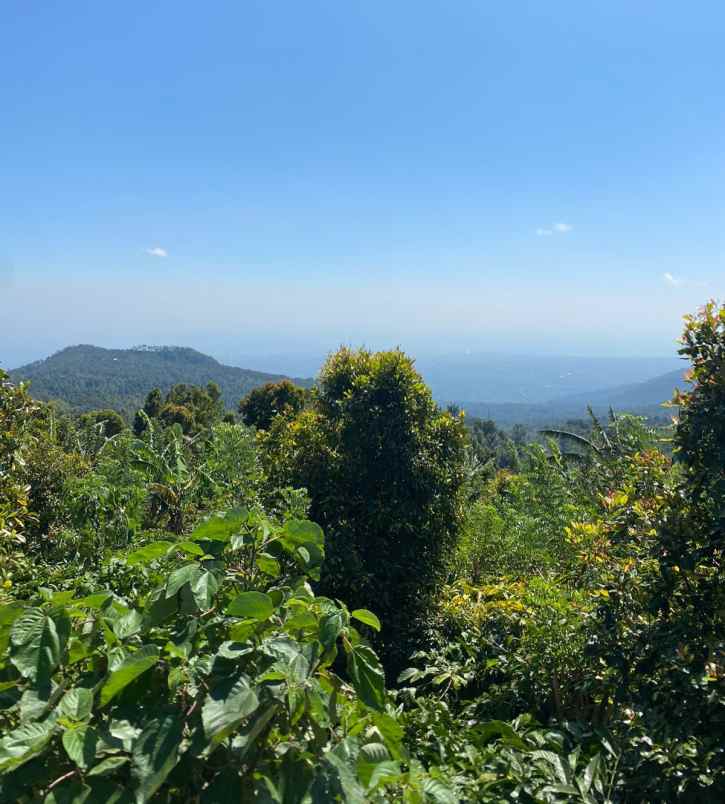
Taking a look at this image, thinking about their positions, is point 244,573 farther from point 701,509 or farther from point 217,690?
point 701,509

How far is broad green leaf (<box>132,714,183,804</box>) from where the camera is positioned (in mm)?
1009

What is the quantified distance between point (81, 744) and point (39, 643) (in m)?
0.26

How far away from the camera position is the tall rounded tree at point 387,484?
5.35 meters

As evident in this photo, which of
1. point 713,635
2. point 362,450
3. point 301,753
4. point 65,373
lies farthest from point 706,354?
point 65,373

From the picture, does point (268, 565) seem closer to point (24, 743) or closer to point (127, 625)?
point (127, 625)

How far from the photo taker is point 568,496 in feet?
27.8

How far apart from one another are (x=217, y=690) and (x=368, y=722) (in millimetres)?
462

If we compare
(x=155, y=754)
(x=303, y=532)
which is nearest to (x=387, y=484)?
(x=303, y=532)

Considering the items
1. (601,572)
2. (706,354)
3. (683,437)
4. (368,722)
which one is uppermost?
(706,354)

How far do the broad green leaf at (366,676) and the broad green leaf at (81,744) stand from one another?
544mm

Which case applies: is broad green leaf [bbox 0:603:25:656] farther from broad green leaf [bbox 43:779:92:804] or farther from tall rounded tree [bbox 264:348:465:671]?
tall rounded tree [bbox 264:348:465:671]

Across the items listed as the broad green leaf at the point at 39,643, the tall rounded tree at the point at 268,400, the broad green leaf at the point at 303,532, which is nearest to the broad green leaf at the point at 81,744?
the broad green leaf at the point at 39,643

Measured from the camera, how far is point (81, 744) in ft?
3.43

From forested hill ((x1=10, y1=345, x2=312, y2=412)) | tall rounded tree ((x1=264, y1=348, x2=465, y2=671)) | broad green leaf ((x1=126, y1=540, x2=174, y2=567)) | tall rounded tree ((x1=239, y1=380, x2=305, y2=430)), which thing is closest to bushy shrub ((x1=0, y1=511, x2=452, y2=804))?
broad green leaf ((x1=126, y1=540, x2=174, y2=567))
